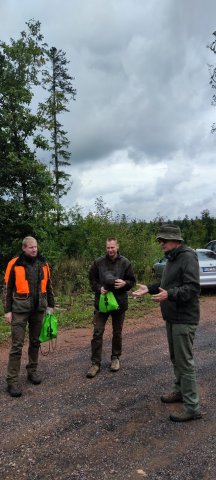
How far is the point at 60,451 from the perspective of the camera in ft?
12.0

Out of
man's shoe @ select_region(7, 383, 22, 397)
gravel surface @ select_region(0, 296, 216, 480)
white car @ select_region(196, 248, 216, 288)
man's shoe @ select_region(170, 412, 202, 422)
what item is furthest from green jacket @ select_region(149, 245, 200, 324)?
white car @ select_region(196, 248, 216, 288)

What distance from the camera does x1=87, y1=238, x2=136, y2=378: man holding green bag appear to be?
18.5ft

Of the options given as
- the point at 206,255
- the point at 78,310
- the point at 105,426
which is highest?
the point at 206,255

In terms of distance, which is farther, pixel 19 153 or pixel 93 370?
pixel 19 153

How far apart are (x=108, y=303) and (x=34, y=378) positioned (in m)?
1.39

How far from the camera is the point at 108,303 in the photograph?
18.4ft

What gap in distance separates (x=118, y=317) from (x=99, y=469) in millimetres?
2645

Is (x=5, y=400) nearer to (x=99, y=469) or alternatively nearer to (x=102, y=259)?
(x=99, y=469)

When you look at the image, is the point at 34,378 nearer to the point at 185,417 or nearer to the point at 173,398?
the point at 173,398

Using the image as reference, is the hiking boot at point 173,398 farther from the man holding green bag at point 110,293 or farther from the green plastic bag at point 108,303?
the green plastic bag at point 108,303

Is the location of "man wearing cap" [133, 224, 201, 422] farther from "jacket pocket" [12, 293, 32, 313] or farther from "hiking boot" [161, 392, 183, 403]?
"jacket pocket" [12, 293, 32, 313]

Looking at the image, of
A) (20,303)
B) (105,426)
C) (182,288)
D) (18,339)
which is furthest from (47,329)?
(182,288)

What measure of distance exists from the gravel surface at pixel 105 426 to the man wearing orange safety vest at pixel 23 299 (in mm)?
256

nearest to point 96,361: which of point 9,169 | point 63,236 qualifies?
point 9,169
